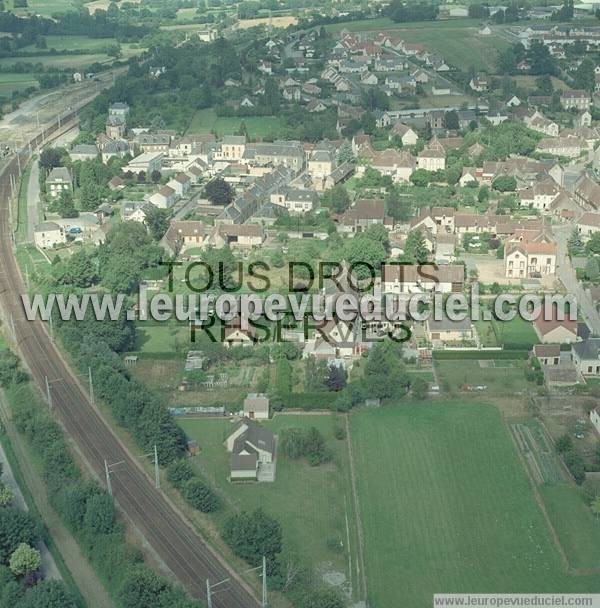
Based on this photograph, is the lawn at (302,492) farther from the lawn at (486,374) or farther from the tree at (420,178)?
the tree at (420,178)

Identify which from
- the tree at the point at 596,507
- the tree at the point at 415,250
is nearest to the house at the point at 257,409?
the tree at the point at 596,507

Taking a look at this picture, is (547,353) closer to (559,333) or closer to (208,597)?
(559,333)

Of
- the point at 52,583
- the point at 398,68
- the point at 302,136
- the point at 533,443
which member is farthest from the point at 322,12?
the point at 52,583

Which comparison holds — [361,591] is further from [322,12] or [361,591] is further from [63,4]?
[63,4]

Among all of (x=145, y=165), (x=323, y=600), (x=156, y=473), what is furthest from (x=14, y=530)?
(x=145, y=165)

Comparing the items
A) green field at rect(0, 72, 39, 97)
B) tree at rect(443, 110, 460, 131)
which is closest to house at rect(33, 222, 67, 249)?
tree at rect(443, 110, 460, 131)
